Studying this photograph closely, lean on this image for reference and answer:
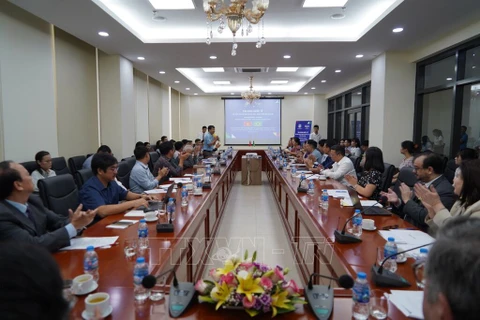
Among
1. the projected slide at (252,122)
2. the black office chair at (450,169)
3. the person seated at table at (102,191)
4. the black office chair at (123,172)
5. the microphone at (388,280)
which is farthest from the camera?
the projected slide at (252,122)

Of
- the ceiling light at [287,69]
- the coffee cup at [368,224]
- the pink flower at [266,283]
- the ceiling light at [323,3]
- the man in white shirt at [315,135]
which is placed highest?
the ceiling light at [287,69]

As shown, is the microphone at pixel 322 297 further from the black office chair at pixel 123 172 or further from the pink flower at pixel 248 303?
the black office chair at pixel 123 172

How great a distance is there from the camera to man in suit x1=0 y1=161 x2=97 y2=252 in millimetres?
1462

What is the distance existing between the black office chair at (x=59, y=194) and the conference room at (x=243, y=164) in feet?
0.05

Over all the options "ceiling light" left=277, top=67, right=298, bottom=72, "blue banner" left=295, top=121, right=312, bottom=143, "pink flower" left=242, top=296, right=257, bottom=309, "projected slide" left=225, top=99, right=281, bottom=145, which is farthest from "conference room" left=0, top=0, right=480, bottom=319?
"projected slide" left=225, top=99, right=281, bottom=145

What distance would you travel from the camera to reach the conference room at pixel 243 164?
109cm

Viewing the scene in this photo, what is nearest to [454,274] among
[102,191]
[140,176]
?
[102,191]

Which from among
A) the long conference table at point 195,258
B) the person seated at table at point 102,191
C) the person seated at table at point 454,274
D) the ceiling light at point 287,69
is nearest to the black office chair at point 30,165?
the person seated at table at point 102,191

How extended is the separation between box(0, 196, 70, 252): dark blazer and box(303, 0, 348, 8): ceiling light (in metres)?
3.65

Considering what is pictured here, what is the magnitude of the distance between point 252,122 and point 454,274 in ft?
38.7

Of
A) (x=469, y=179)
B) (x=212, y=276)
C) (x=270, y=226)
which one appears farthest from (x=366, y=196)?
(x=212, y=276)

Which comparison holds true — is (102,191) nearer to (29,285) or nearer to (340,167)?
(29,285)

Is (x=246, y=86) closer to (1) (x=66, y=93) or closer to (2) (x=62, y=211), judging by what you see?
(1) (x=66, y=93)

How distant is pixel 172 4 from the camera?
13.2 ft
